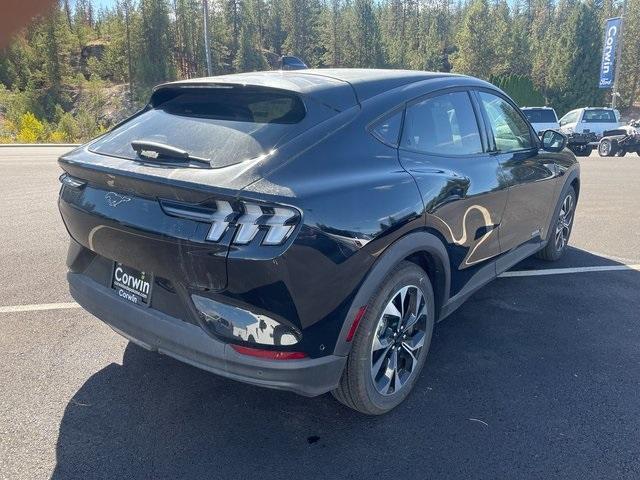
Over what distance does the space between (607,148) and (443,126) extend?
1806 centimetres

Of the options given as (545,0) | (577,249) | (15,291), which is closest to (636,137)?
(577,249)

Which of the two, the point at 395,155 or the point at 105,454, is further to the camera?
the point at 395,155

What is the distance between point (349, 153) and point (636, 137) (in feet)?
62.1

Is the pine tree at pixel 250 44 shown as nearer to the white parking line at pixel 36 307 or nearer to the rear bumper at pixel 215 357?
the white parking line at pixel 36 307

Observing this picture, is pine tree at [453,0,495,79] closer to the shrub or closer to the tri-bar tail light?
the shrub

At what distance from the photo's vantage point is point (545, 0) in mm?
101688

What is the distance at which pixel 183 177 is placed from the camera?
7.41 ft

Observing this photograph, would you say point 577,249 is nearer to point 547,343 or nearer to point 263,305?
point 547,343

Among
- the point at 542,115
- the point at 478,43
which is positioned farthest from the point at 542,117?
the point at 478,43

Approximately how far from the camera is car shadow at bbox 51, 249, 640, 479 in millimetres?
2420

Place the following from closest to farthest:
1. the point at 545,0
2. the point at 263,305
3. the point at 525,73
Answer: the point at 263,305 < the point at 525,73 < the point at 545,0

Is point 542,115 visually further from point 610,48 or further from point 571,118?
→ point 610,48

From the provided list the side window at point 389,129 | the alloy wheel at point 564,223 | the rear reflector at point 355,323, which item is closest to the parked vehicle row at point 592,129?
the alloy wheel at point 564,223

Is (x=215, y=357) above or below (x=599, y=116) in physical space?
above
